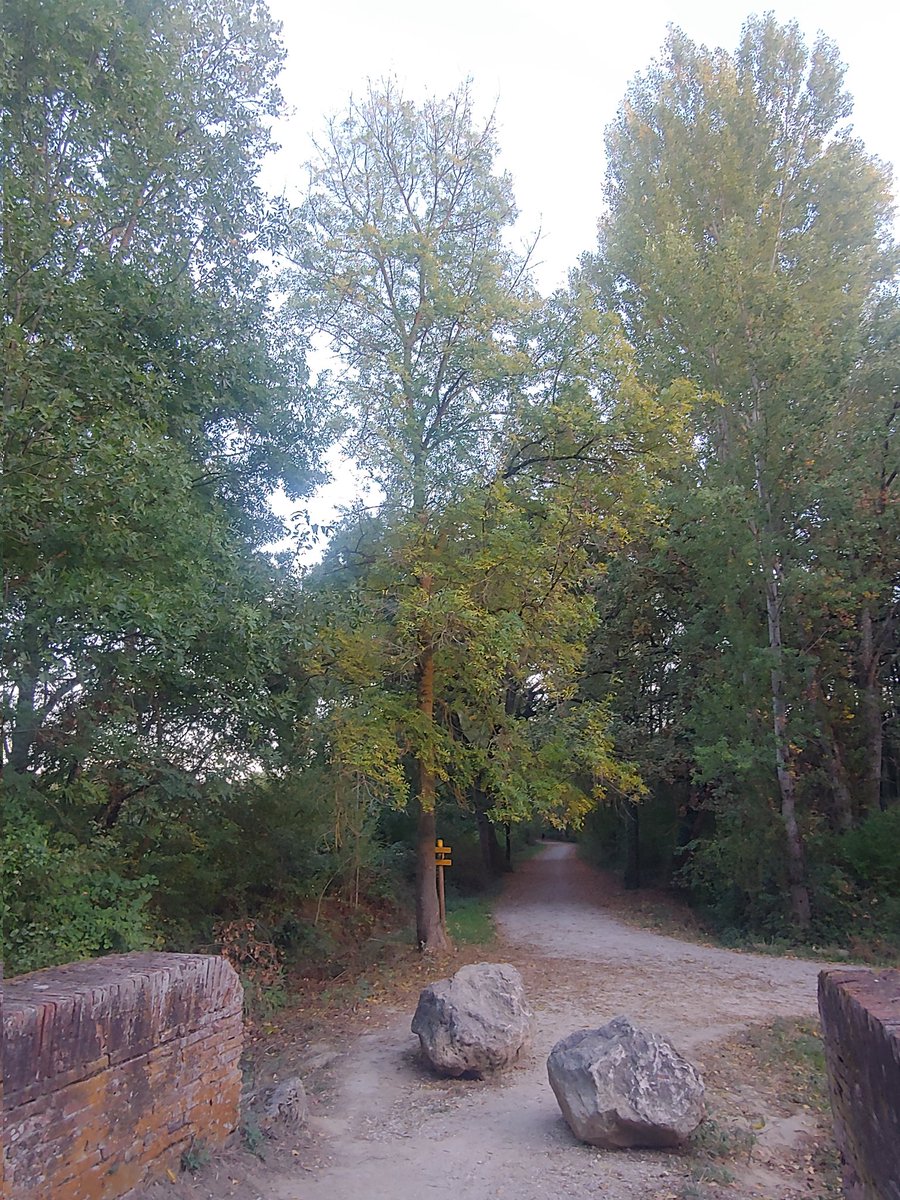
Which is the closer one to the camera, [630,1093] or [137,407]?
[630,1093]

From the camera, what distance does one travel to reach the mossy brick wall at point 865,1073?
3609mm

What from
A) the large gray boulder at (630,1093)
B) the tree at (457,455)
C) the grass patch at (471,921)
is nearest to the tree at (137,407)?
the tree at (457,455)

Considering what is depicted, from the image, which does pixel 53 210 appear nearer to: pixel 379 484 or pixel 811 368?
pixel 379 484

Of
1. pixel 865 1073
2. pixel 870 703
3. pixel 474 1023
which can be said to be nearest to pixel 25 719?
pixel 474 1023

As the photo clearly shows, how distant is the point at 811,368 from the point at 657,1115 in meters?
12.4

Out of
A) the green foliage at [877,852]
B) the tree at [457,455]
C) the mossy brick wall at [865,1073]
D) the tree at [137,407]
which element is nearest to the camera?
the mossy brick wall at [865,1073]

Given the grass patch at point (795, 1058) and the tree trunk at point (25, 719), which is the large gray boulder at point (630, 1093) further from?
the tree trunk at point (25, 719)

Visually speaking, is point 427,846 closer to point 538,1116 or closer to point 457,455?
point 457,455

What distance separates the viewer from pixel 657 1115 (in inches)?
225

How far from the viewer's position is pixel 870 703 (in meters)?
15.5

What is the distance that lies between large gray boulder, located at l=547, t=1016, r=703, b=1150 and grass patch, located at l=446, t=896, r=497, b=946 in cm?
891

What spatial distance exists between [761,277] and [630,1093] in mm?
14370

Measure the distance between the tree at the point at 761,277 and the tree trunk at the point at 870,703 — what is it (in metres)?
1.06

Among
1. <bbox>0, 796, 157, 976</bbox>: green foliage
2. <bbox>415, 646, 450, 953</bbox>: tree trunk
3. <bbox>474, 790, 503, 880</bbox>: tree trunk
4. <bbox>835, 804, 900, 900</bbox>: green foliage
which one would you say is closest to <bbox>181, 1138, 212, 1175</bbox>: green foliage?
<bbox>0, 796, 157, 976</bbox>: green foliage
